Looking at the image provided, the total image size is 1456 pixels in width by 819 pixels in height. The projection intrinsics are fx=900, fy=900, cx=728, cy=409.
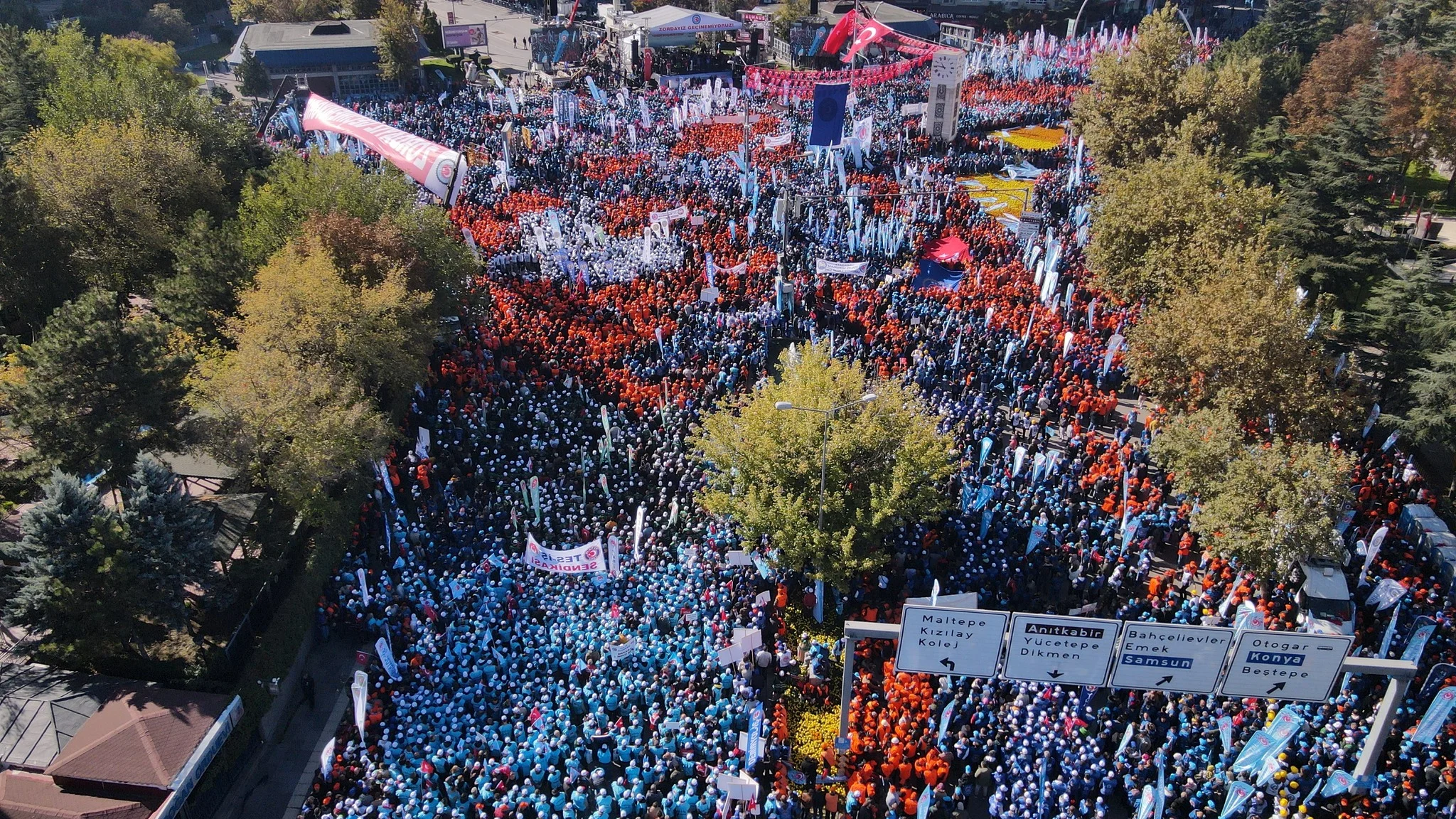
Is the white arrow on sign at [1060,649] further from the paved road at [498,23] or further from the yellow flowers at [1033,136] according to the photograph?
the paved road at [498,23]

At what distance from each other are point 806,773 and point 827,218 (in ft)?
90.5

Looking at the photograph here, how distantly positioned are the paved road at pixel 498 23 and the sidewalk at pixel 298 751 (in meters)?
62.9

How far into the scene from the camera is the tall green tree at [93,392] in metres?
19.0

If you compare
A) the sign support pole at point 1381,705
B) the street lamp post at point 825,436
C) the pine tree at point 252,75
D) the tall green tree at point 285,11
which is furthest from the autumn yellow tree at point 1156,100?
the tall green tree at point 285,11

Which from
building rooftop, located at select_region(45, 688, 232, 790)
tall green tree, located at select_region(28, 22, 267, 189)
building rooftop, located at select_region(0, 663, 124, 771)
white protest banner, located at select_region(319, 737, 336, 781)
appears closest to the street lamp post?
white protest banner, located at select_region(319, 737, 336, 781)

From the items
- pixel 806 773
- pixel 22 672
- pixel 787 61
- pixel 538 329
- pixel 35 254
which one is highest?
pixel 787 61

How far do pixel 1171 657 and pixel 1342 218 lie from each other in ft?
87.1

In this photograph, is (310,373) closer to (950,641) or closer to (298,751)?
(298,751)

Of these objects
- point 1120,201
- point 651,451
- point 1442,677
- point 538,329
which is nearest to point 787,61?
point 1120,201

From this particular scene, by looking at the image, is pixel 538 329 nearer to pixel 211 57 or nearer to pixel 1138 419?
pixel 1138 419

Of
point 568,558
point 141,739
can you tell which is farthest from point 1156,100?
point 141,739

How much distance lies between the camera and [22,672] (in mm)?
17484

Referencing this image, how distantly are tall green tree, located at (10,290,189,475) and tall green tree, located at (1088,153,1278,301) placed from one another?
94.7ft

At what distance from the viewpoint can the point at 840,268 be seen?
107 ft
